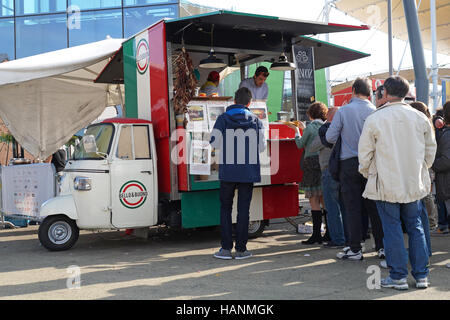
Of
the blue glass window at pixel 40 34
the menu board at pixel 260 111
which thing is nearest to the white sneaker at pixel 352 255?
the menu board at pixel 260 111

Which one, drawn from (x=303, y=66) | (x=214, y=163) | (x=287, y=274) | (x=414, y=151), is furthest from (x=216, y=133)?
(x=303, y=66)

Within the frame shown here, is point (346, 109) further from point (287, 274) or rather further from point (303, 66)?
point (303, 66)

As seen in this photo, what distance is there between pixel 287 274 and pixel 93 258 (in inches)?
107

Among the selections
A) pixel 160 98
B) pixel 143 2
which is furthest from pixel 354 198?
pixel 143 2

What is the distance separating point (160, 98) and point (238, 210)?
2.27 metres

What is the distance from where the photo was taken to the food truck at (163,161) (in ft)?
23.7

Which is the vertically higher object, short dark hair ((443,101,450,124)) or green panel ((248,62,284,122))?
green panel ((248,62,284,122))

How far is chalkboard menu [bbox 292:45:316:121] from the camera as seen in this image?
9.31 m

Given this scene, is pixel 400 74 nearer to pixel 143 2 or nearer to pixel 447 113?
pixel 143 2

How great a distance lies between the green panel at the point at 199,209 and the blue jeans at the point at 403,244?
3.33 meters

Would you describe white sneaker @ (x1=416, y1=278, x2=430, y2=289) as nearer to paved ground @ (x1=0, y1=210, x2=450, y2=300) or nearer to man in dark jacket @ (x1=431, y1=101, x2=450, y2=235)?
paved ground @ (x1=0, y1=210, x2=450, y2=300)

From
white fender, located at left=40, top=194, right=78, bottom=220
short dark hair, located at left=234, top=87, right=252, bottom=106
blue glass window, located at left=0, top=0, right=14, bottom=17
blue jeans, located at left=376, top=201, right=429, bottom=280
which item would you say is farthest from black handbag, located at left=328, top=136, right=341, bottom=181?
blue glass window, located at left=0, top=0, right=14, bottom=17

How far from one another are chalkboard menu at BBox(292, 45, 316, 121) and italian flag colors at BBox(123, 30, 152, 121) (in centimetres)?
286

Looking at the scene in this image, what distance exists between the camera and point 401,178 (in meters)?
4.57
